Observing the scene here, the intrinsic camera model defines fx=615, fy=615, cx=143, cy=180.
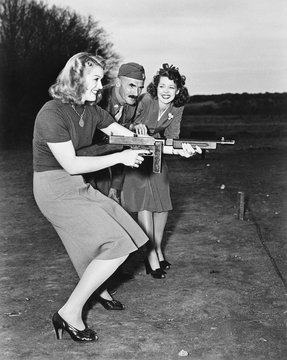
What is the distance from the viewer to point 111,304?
4500 millimetres

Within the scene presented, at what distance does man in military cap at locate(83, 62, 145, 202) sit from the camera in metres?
5.11

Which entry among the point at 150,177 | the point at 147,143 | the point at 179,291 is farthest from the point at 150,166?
the point at 147,143

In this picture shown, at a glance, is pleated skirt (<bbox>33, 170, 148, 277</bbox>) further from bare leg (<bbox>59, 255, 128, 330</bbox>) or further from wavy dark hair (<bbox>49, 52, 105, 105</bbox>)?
wavy dark hair (<bbox>49, 52, 105, 105</bbox>)

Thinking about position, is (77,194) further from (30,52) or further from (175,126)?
(30,52)

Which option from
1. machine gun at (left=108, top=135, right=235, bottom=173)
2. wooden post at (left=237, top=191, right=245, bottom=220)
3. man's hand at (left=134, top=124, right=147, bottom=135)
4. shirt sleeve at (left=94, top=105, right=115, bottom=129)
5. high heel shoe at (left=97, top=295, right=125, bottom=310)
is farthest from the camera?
wooden post at (left=237, top=191, right=245, bottom=220)

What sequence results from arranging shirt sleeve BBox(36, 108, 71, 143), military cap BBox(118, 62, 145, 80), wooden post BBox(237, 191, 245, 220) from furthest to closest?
wooden post BBox(237, 191, 245, 220) → military cap BBox(118, 62, 145, 80) → shirt sleeve BBox(36, 108, 71, 143)

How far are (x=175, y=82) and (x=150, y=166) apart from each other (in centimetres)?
77

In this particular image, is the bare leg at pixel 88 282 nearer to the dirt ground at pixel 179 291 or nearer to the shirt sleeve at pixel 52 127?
the dirt ground at pixel 179 291

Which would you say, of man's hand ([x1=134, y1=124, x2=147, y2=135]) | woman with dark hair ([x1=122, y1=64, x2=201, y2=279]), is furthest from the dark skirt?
man's hand ([x1=134, y1=124, x2=147, y2=135])

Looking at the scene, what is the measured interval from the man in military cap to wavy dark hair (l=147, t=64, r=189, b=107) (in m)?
0.12

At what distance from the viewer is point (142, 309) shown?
452 centimetres

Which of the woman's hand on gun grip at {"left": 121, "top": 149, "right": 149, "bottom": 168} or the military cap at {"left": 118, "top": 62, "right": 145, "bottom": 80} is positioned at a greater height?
the military cap at {"left": 118, "top": 62, "right": 145, "bottom": 80}

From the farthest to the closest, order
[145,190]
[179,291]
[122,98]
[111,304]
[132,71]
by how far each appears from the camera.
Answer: [145,190] < [122,98] < [132,71] < [179,291] < [111,304]

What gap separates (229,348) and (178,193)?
244 inches
